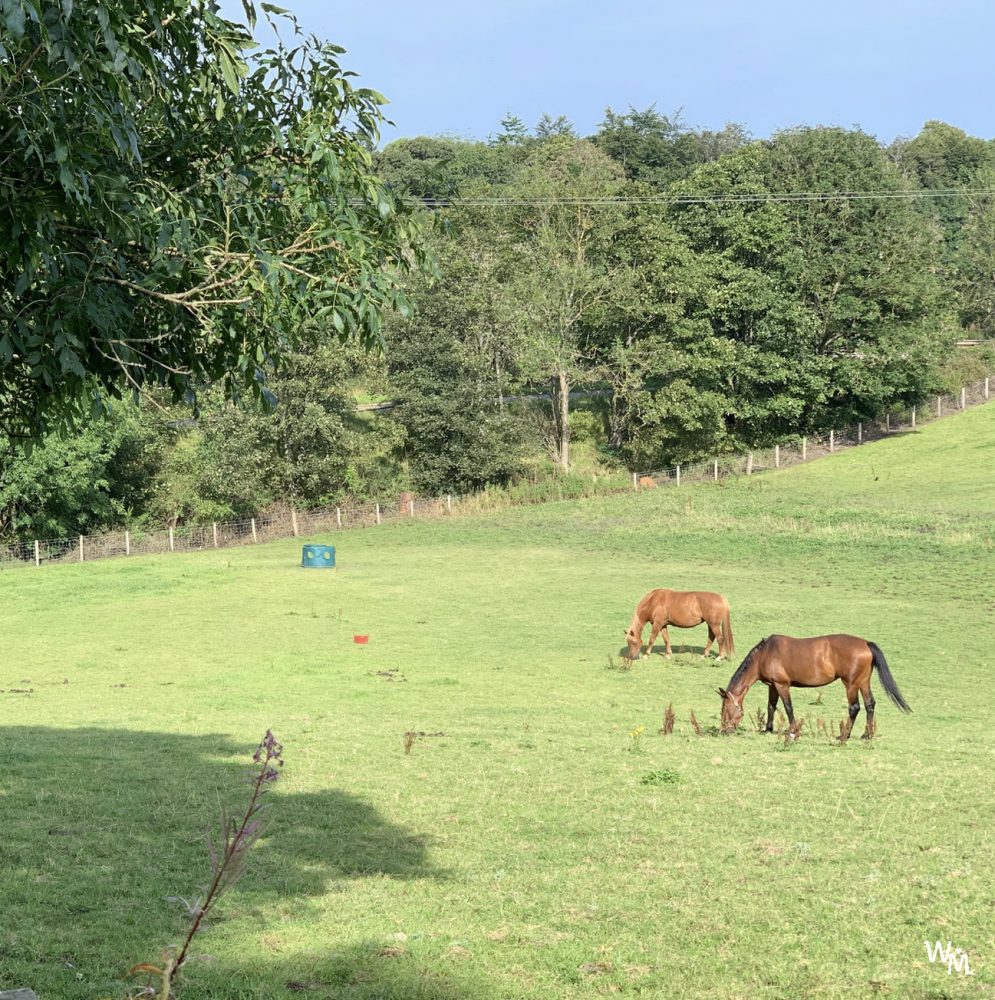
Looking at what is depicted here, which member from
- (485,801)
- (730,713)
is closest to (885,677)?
(730,713)

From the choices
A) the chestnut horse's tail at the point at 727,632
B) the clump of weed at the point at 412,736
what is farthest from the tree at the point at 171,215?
the chestnut horse's tail at the point at 727,632

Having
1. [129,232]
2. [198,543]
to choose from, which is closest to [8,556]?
[198,543]

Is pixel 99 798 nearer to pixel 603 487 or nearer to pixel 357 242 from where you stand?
pixel 357 242

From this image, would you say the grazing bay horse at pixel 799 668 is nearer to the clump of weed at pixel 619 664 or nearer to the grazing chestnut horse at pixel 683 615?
the clump of weed at pixel 619 664

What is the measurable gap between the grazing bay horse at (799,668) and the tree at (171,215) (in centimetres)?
1006

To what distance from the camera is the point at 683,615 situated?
24.5m

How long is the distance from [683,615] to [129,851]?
55.5 ft

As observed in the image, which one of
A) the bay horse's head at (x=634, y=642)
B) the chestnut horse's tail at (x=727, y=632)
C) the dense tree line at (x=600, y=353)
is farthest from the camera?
the dense tree line at (x=600, y=353)

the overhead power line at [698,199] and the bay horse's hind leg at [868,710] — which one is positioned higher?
the overhead power line at [698,199]

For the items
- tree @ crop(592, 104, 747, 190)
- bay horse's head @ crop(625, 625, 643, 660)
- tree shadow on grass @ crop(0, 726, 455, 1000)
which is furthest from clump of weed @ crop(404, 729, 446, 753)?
tree @ crop(592, 104, 747, 190)

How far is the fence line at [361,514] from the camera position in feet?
156

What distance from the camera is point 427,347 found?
56.8 m

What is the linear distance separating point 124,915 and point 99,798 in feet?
12.6

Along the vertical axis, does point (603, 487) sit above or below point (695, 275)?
below
